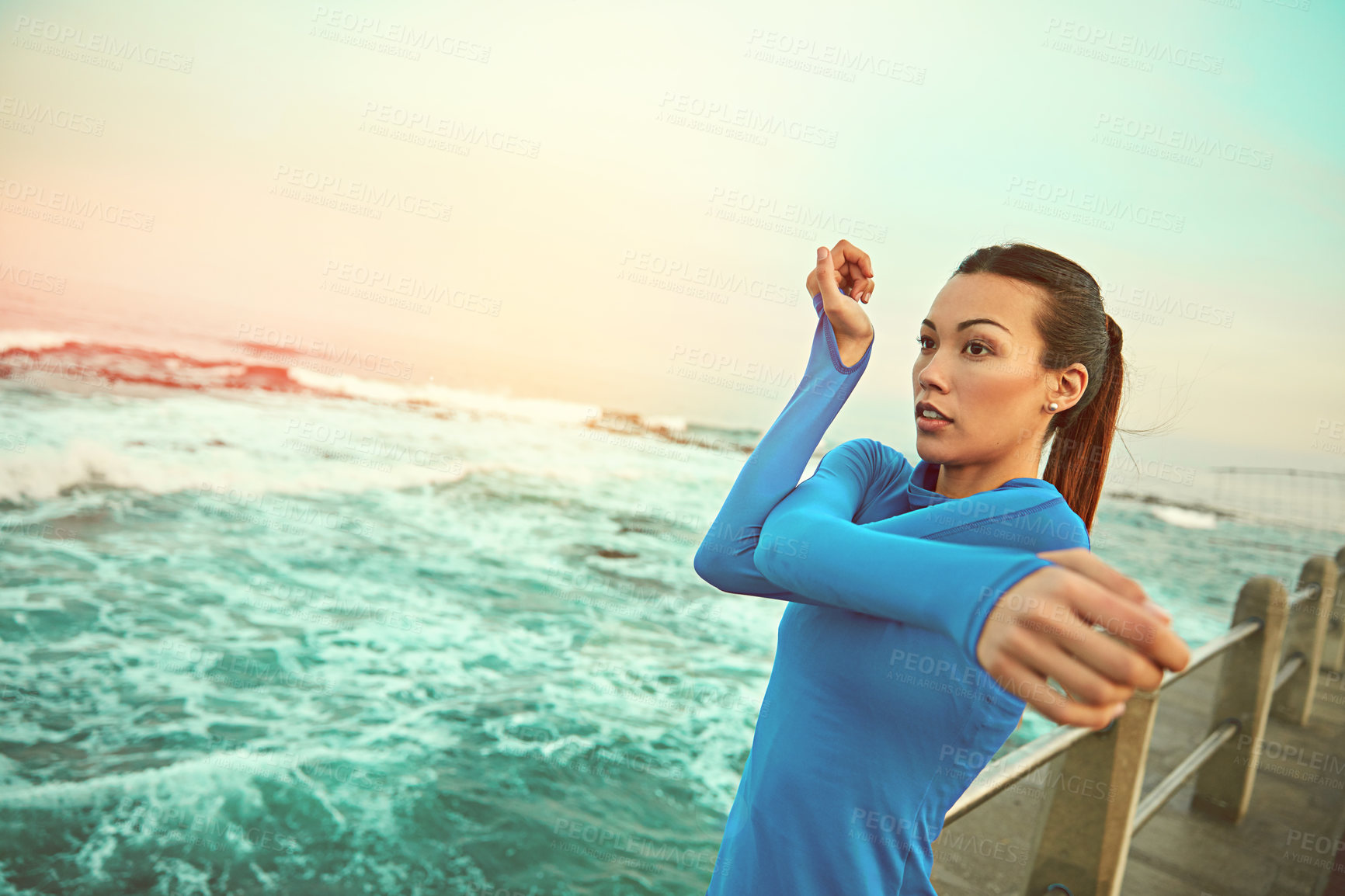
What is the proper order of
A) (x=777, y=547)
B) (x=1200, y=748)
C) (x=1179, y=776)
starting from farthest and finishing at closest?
(x=1200, y=748)
(x=1179, y=776)
(x=777, y=547)

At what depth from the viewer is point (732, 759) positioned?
20.0 feet

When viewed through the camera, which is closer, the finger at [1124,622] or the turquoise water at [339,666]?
the finger at [1124,622]

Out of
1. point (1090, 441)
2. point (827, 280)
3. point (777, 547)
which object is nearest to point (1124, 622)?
point (777, 547)

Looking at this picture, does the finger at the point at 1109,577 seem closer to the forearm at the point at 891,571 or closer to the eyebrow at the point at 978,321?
the forearm at the point at 891,571

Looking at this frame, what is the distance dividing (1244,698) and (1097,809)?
2019 mm

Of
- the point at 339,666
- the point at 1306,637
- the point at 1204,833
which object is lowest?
the point at 339,666

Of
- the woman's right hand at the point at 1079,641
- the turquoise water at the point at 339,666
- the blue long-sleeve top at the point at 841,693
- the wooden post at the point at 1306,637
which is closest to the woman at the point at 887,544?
the blue long-sleeve top at the point at 841,693

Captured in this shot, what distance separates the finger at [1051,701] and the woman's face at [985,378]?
0.55 m

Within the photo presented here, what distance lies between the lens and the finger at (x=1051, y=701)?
481 millimetres

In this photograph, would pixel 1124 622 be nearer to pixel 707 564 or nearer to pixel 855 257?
pixel 707 564

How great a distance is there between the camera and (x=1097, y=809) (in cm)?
194

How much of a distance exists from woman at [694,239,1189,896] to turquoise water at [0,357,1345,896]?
5.62 feet

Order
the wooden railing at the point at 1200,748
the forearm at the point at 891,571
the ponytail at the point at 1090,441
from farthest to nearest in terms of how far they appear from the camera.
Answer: the wooden railing at the point at 1200,748 < the ponytail at the point at 1090,441 < the forearm at the point at 891,571

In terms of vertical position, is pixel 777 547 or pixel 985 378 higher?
pixel 985 378
